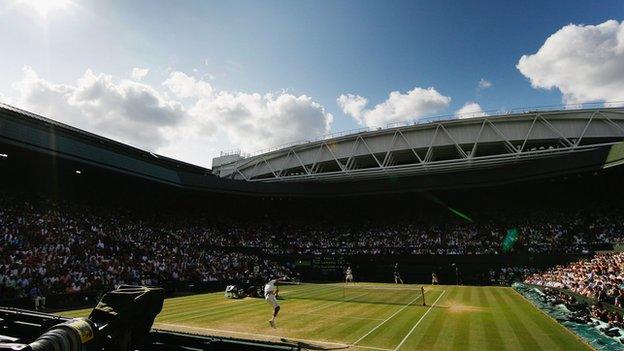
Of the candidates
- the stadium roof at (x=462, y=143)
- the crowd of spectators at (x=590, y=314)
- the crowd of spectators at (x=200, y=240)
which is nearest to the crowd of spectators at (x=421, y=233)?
the crowd of spectators at (x=200, y=240)

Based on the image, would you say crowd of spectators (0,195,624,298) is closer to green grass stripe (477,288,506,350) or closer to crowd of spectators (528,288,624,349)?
crowd of spectators (528,288,624,349)

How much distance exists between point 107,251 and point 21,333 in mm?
31976

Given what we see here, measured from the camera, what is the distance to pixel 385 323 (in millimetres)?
18031

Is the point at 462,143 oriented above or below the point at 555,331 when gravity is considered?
above

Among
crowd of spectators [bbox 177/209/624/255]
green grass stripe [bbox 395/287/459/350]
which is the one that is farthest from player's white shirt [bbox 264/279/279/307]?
crowd of spectators [bbox 177/209/624/255]

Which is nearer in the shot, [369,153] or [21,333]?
[21,333]

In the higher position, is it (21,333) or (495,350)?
(21,333)

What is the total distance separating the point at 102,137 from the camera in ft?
143

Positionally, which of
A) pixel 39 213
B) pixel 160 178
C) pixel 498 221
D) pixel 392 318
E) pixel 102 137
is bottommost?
pixel 392 318

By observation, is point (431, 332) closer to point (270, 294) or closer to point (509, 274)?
point (270, 294)

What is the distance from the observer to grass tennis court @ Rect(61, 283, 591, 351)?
46.9 feet

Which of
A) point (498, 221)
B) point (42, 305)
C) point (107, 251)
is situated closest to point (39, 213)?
point (107, 251)

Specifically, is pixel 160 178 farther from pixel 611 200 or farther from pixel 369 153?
pixel 611 200

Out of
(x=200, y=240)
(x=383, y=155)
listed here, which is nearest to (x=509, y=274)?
(x=383, y=155)
